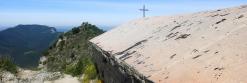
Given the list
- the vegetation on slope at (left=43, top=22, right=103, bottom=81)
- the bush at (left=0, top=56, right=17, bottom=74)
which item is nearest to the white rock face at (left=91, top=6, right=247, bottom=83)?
the vegetation on slope at (left=43, top=22, right=103, bottom=81)

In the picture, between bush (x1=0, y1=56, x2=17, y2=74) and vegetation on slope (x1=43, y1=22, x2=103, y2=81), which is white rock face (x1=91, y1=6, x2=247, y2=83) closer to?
vegetation on slope (x1=43, y1=22, x2=103, y2=81)

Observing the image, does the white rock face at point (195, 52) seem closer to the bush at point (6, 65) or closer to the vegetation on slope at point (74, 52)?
the vegetation on slope at point (74, 52)

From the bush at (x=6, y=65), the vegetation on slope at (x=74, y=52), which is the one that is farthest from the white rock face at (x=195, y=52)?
the bush at (x=6, y=65)

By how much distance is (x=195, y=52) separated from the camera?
17.6 ft

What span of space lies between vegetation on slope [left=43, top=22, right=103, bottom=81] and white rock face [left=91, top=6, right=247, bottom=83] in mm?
18256

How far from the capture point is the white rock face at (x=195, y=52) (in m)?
4.24

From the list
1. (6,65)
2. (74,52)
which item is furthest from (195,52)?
(74,52)

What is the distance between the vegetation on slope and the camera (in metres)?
27.7

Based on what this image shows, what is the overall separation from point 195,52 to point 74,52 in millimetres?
33186

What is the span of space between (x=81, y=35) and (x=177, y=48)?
136ft

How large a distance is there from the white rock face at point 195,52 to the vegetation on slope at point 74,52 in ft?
59.9

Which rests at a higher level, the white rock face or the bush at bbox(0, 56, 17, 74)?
the white rock face

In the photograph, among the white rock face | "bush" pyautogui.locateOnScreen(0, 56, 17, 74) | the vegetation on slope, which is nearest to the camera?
the white rock face

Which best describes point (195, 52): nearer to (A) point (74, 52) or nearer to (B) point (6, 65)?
(B) point (6, 65)
